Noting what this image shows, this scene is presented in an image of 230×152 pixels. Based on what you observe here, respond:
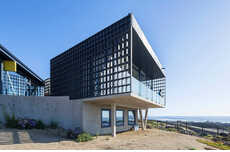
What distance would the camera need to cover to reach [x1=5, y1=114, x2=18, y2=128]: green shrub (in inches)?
432

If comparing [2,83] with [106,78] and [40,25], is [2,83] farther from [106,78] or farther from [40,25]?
[106,78]

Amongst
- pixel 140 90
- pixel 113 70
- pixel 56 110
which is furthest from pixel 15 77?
pixel 140 90

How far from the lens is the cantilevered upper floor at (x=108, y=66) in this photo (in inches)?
412

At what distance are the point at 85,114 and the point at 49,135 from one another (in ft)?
9.90

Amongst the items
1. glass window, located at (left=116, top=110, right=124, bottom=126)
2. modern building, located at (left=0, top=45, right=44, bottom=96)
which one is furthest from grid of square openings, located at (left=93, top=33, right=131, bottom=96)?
modern building, located at (left=0, top=45, right=44, bottom=96)

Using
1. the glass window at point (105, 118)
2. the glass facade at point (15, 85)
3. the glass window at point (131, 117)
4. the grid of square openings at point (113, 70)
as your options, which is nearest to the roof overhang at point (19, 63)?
the glass facade at point (15, 85)

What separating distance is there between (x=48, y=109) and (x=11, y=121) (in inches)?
103

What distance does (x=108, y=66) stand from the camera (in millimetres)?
11867

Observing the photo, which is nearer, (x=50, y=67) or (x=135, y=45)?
(x=135, y=45)

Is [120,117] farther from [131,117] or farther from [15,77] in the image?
[15,77]

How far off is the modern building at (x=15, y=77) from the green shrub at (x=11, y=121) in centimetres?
331

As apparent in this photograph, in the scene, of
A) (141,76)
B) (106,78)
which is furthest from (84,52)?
(141,76)

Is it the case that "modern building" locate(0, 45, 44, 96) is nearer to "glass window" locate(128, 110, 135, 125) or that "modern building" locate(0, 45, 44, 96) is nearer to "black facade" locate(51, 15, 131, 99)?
"black facade" locate(51, 15, 131, 99)

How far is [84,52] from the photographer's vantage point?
44.7 ft
